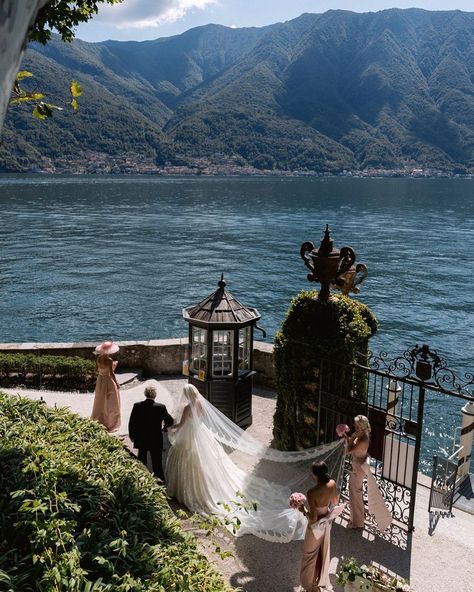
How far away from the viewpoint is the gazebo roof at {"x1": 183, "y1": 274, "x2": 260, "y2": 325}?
10.6 metres

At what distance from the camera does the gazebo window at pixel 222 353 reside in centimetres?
1070

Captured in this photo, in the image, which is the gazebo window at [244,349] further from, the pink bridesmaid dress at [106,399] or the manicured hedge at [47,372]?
the manicured hedge at [47,372]

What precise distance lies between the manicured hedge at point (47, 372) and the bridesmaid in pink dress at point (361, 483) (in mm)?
7110

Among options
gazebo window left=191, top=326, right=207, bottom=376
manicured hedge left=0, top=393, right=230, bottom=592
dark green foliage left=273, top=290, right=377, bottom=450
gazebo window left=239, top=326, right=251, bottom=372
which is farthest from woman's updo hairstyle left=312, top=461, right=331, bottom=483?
gazebo window left=239, top=326, right=251, bottom=372

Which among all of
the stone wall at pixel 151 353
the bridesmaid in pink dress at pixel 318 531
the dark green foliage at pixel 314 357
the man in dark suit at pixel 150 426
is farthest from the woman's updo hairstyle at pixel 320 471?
the stone wall at pixel 151 353

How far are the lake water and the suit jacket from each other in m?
11.1

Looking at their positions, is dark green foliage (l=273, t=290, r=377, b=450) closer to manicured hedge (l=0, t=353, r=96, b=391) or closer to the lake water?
manicured hedge (l=0, t=353, r=96, b=391)

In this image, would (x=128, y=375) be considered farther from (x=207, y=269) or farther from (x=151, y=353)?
(x=207, y=269)

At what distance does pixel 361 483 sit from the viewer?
7.80m

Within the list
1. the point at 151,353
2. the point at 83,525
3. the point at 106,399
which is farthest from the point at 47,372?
the point at 83,525

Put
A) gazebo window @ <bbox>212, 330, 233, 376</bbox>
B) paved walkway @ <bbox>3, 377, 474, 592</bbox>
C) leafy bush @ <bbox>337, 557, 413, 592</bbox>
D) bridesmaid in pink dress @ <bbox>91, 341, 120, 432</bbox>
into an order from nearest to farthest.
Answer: leafy bush @ <bbox>337, 557, 413, 592</bbox>
paved walkway @ <bbox>3, 377, 474, 592</bbox>
bridesmaid in pink dress @ <bbox>91, 341, 120, 432</bbox>
gazebo window @ <bbox>212, 330, 233, 376</bbox>

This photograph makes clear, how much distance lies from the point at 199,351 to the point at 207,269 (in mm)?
36264

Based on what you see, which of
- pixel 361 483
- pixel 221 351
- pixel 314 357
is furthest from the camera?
pixel 221 351

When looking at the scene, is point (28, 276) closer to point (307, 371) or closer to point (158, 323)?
point (158, 323)
